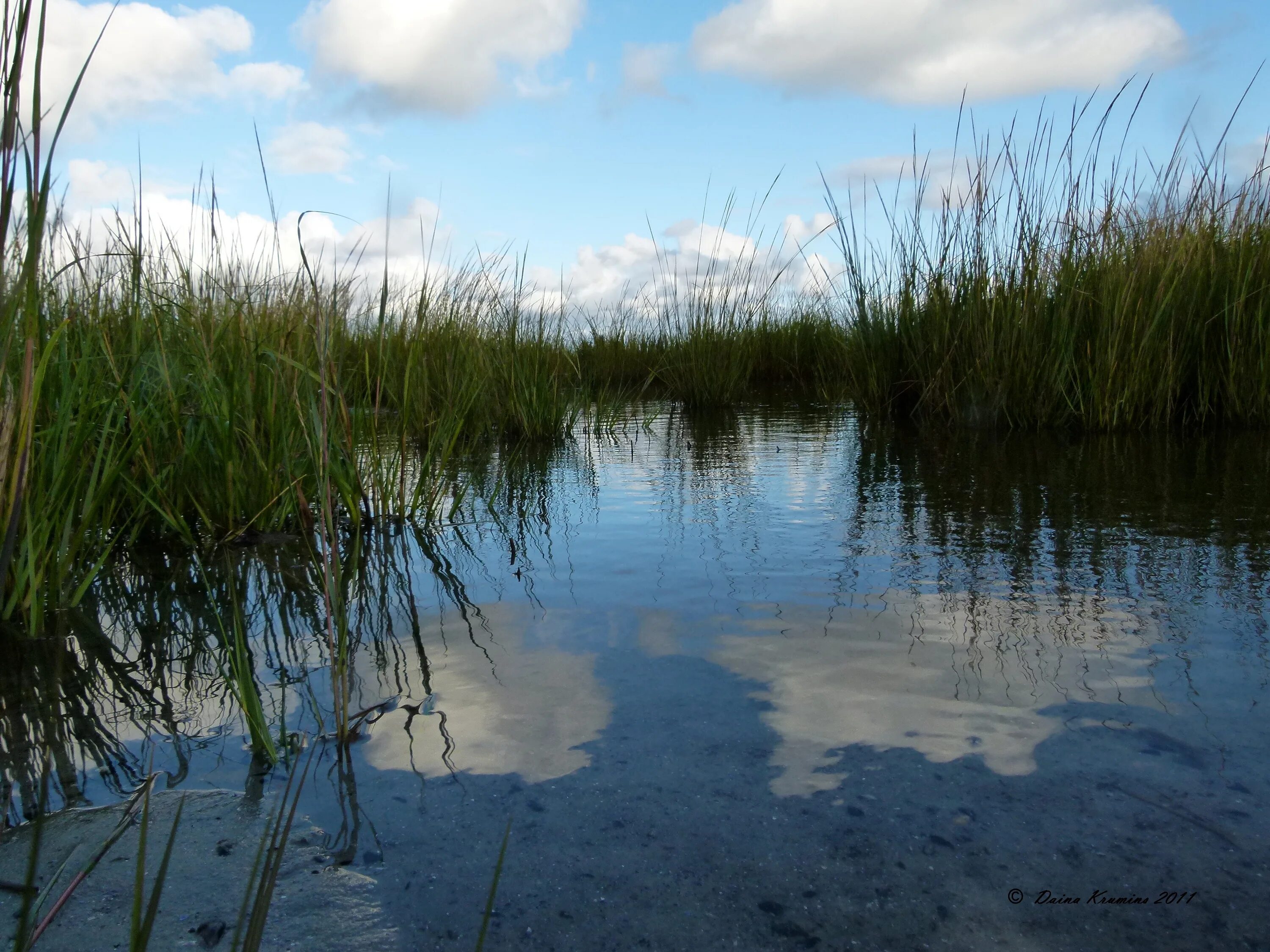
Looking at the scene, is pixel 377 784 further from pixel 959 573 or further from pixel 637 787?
pixel 959 573

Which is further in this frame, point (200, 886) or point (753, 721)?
point (753, 721)

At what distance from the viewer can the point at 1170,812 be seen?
112 centimetres

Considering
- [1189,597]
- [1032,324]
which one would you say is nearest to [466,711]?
[1189,597]

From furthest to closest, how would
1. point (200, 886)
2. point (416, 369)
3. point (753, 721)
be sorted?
point (416, 369)
point (753, 721)
point (200, 886)

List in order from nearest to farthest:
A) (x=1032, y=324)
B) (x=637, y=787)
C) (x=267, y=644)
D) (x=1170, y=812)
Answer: (x=1170, y=812), (x=637, y=787), (x=267, y=644), (x=1032, y=324)

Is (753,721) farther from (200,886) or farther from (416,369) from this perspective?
(416,369)

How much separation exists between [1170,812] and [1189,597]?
97 cm

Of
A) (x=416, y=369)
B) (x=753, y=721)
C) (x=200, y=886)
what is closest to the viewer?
(x=200, y=886)

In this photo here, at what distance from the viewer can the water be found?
1.00 metres

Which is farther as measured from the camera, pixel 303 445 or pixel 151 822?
pixel 303 445

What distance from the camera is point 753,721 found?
1407 mm

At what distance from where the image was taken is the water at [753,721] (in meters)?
1.00

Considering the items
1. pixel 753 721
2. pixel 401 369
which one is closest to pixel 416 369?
pixel 401 369

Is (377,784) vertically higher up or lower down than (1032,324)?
lower down
